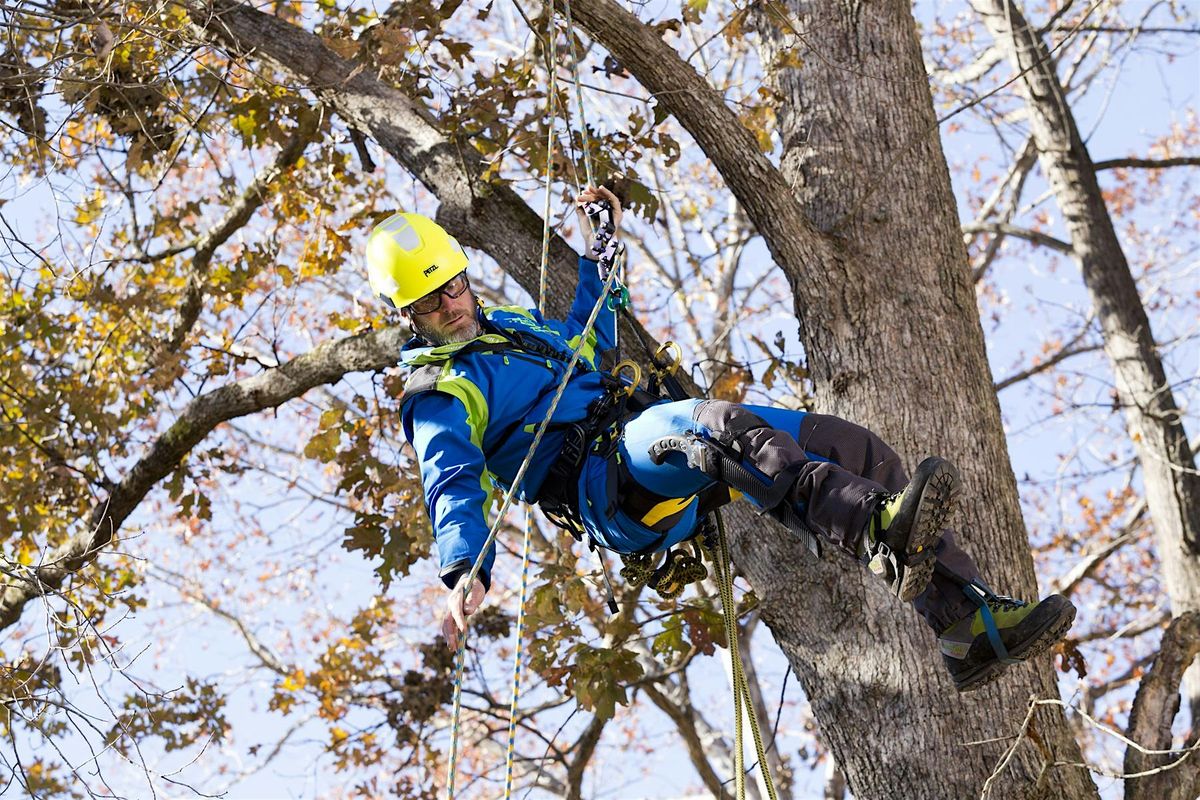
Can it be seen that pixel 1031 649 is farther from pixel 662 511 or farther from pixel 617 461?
pixel 617 461

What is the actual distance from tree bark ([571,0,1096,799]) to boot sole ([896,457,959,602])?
47.9 inches

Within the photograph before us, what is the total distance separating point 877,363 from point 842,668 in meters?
1.11

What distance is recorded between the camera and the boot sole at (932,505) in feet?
10.4

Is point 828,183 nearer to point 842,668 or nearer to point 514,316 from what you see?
point 514,316

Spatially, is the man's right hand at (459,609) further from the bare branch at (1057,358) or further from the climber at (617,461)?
the bare branch at (1057,358)

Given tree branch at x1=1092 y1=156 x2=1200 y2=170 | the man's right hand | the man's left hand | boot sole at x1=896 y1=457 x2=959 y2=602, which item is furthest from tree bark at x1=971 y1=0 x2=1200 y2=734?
the man's right hand

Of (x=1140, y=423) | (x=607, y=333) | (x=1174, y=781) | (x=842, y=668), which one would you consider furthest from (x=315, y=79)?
(x=1140, y=423)

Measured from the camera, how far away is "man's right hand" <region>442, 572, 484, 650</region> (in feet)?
10.7

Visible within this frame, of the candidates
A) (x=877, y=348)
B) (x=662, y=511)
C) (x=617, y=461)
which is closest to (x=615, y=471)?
(x=617, y=461)

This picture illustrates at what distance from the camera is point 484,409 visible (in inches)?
156

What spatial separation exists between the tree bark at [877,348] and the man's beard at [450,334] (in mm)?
1227

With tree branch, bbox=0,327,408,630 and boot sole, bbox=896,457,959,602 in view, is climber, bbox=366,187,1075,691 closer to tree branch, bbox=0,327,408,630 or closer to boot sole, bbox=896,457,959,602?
boot sole, bbox=896,457,959,602

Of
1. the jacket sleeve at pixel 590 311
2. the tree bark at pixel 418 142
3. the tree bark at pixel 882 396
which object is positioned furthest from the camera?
the tree bark at pixel 418 142

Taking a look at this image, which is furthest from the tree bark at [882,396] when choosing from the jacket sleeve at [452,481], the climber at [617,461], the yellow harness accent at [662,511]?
the jacket sleeve at [452,481]
